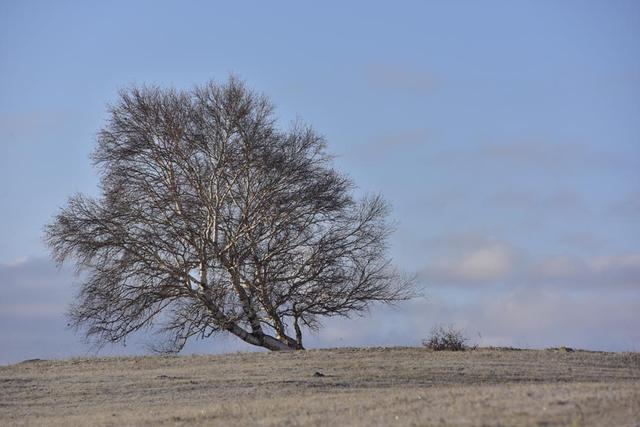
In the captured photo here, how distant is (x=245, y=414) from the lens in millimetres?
15945

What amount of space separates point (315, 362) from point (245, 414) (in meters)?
8.57

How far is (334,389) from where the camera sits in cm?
1986

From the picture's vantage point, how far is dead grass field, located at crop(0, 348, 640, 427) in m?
14.0

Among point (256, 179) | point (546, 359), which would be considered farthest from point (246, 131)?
point (546, 359)

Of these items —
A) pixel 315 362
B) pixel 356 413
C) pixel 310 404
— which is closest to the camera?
pixel 356 413

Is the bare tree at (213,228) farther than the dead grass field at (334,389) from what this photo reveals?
Yes

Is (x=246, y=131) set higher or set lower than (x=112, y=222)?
higher

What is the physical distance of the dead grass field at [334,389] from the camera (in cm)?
1396

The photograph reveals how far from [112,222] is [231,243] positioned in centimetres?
375

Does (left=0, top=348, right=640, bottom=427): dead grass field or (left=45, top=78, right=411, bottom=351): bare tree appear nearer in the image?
(left=0, top=348, right=640, bottom=427): dead grass field

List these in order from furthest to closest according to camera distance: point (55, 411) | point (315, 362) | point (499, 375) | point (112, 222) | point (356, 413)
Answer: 1. point (112, 222)
2. point (315, 362)
3. point (499, 375)
4. point (55, 411)
5. point (356, 413)

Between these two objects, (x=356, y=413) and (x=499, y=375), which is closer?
(x=356, y=413)

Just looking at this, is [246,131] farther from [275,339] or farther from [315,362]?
[315,362]

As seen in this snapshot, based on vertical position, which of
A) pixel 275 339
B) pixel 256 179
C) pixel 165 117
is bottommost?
pixel 275 339
